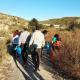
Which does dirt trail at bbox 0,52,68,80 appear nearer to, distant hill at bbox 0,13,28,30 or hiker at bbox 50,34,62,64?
hiker at bbox 50,34,62,64

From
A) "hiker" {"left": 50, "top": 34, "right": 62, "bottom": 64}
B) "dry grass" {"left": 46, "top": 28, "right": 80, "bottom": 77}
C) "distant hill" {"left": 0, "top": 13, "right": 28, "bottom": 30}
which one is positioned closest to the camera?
"dry grass" {"left": 46, "top": 28, "right": 80, "bottom": 77}

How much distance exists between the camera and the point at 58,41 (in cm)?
1702

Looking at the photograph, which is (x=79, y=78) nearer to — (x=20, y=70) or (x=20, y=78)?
(x=20, y=78)

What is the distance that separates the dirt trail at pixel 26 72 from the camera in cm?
1191

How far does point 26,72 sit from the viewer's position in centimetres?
1299

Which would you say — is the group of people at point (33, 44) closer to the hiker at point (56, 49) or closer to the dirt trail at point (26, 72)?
the hiker at point (56, 49)

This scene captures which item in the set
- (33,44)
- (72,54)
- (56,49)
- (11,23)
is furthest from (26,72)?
(11,23)

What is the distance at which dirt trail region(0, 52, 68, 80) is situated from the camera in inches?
469

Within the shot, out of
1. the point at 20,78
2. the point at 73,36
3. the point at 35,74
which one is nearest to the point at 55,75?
the point at 35,74

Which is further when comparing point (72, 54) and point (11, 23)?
point (11, 23)

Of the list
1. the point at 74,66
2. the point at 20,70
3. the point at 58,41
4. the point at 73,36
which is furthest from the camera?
the point at 58,41

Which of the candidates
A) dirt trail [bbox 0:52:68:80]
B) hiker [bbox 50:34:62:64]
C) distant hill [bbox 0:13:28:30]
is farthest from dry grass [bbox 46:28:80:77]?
distant hill [bbox 0:13:28:30]

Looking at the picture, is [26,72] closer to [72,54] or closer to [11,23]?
[72,54]

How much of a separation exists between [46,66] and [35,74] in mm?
2515
